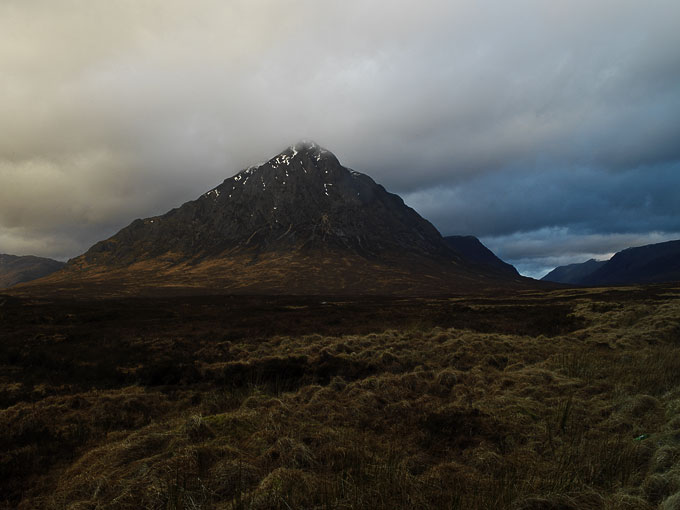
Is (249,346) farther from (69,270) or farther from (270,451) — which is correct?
(69,270)

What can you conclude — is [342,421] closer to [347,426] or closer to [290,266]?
[347,426]

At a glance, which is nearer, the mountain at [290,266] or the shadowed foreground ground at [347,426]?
the shadowed foreground ground at [347,426]

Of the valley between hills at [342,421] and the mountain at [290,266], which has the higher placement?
the mountain at [290,266]

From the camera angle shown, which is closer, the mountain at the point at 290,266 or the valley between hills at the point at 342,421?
the valley between hills at the point at 342,421

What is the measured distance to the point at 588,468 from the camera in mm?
5391

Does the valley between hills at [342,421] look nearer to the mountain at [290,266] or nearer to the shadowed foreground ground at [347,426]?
the shadowed foreground ground at [347,426]

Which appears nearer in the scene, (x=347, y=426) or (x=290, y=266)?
(x=347, y=426)

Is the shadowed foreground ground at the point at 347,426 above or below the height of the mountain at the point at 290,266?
below

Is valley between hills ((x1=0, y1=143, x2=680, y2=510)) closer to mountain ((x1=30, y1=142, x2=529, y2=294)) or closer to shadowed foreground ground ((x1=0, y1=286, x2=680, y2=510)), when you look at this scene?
shadowed foreground ground ((x1=0, y1=286, x2=680, y2=510))

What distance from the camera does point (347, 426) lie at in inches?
319

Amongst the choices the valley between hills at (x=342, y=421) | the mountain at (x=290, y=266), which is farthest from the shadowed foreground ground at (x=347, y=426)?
the mountain at (x=290, y=266)

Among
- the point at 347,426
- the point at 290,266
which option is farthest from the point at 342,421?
the point at 290,266

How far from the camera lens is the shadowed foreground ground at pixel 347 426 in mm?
4941

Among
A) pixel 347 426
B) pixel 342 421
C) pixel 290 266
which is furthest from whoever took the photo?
pixel 290 266
